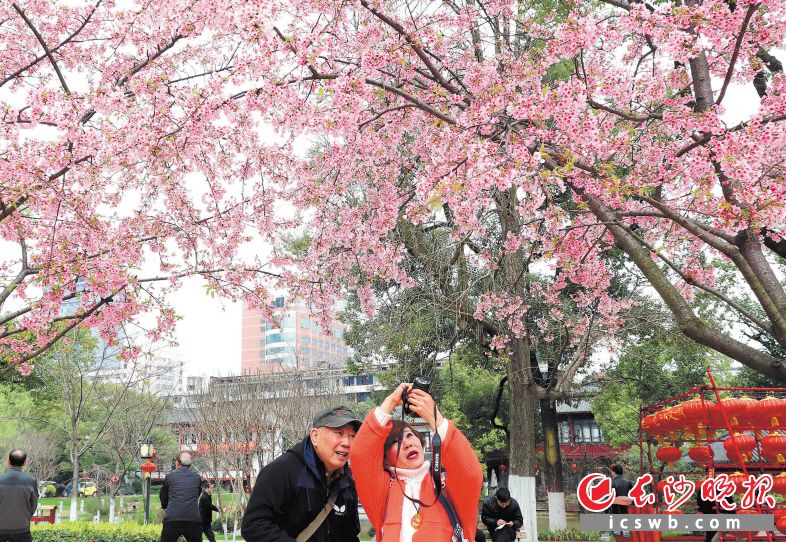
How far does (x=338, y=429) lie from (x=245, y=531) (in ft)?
2.02

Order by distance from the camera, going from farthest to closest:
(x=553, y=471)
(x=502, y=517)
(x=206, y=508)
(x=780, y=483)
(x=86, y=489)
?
(x=86, y=489) → (x=553, y=471) → (x=206, y=508) → (x=780, y=483) → (x=502, y=517)

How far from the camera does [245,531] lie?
289cm

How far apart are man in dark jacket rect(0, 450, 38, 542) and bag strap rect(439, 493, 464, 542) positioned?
5.64 m

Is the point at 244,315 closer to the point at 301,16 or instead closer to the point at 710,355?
the point at 710,355

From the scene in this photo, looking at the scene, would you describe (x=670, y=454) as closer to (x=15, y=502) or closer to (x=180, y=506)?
(x=180, y=506)

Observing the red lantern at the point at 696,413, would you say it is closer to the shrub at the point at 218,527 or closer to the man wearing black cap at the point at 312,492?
the man wearing black cap at the point at 312,492

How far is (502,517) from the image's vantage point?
6879 mm

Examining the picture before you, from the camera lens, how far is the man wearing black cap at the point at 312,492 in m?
2.92

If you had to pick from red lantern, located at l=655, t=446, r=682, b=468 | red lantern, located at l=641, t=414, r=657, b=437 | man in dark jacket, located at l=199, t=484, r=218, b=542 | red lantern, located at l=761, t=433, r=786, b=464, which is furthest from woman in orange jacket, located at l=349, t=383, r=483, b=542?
red lantern, located at l=655, t=446, r=682, b=468

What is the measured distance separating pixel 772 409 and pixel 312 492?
7.49 m

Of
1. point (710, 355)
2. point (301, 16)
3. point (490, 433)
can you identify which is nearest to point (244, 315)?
point (490, 433)

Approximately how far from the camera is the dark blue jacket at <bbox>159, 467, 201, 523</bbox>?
7.55 meters

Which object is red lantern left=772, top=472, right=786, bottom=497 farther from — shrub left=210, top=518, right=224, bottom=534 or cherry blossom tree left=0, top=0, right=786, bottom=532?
shrub left=210, top=518, right=224, bottom=534

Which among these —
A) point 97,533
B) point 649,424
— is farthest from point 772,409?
point 97,533
